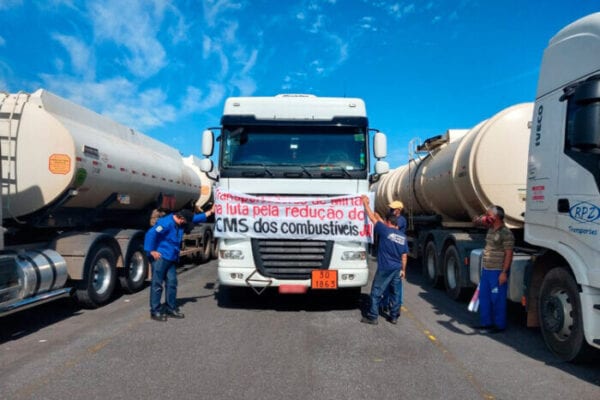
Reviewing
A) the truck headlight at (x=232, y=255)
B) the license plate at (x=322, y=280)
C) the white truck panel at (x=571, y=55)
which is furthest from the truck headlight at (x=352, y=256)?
the white truck panel at (x=571, y=55)

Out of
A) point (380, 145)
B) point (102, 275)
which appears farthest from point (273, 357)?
point (102, 275)

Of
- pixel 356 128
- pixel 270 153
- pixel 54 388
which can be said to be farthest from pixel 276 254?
pixel 54 388

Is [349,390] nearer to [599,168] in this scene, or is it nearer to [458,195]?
[599,168]

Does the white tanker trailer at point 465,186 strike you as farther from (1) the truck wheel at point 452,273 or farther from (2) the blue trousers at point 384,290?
(2) the blue trousers at point 384,290

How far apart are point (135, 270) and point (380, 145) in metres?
5.46

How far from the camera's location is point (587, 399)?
365 centimetres

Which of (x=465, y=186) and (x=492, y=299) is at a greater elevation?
(x=465, y=186)

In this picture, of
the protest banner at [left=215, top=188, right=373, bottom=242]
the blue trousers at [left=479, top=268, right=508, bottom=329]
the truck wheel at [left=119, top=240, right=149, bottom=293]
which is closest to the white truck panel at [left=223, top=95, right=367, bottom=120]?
the protest banner at [left=215, top=188, right=373, bottom=242]

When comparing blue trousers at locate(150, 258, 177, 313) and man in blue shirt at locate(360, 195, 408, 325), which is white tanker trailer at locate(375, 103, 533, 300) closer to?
man in blue shirt at locate(360, 195, 408, 325)

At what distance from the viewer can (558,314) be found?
4.63m

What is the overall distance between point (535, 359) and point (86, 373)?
4742 mm

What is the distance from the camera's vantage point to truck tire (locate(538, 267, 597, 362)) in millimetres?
4301

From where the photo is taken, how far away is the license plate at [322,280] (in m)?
→ 6.20

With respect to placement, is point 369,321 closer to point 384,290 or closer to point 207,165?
point 384,290
